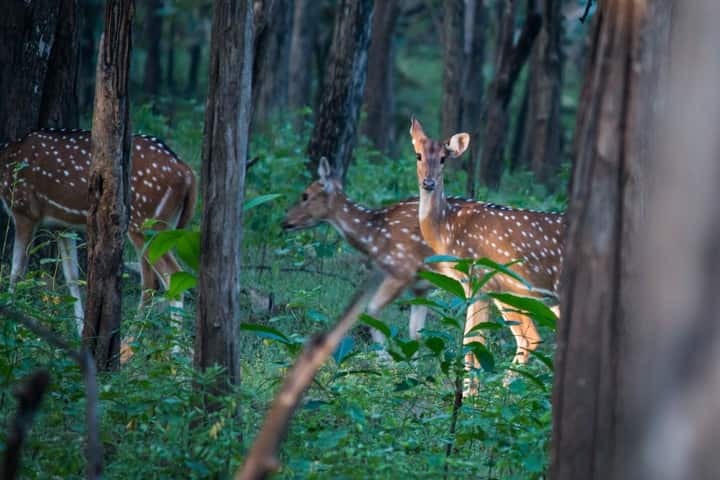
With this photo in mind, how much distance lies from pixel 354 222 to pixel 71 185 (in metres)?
2.53

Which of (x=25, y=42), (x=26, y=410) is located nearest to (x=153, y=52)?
(x=25, y=42)

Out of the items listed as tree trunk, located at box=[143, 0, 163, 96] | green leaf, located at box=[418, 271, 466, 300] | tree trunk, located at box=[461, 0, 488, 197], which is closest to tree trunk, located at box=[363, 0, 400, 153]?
tree trunk, located at box=[461, 0, 488, 197]

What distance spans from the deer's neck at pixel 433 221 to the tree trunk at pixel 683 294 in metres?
6.89

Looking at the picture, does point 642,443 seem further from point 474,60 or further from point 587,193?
point 474,60

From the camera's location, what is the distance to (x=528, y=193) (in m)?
16.0

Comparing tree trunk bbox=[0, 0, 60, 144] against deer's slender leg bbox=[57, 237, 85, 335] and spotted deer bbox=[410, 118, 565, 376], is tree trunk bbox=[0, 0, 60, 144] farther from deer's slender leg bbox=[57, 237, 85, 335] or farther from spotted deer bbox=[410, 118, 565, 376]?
spotted deer bbox=[410, 118, 565, 376]

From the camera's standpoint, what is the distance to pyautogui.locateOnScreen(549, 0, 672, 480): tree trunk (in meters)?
3.34

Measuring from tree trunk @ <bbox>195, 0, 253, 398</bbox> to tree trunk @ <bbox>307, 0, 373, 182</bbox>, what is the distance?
6943 mm

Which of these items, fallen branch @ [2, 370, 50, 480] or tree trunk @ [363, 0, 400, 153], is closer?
fallen branch @ [2, 370, 50, 480]

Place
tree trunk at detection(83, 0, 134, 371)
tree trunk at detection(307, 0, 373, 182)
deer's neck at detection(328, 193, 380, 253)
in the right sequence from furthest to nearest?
tree trunk at detection(307, 0, 373, 182) → deer's neck at detection(328, 193, 380, 253) → tree trunk at detection(83, 0, 134, 371)

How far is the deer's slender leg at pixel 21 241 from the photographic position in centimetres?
859


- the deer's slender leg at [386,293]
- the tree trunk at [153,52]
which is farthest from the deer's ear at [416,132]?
the tree trunk at [153,52]

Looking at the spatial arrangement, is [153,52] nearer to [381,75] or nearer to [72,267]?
[381,75]

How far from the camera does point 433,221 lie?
9484 millimetres
